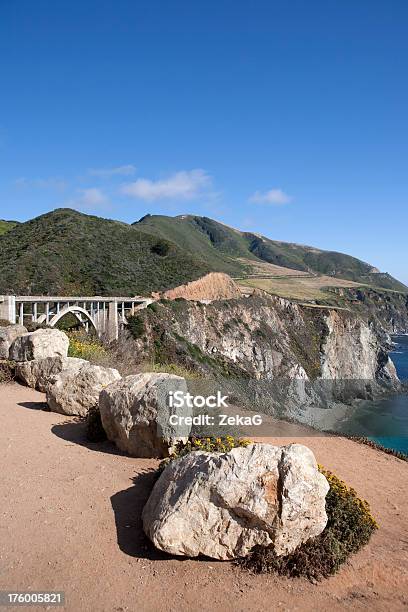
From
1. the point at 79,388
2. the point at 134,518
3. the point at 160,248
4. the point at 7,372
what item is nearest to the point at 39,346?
the point at 7,372

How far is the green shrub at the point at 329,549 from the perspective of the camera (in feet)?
16.5

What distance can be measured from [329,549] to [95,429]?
189 inches

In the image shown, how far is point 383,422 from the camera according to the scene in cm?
4397

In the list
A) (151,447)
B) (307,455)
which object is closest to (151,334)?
(151,447)

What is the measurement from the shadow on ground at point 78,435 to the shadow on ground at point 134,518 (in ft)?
4.01

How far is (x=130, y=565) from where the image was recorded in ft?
16.4

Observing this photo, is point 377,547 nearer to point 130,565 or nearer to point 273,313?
point 130,565

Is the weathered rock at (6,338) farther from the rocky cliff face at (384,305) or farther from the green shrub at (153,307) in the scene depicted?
the rocky cliff face at (384,305)

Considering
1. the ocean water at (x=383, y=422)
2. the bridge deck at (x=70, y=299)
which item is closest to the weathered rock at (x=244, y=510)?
the bridge deck at (x=70, y=299)

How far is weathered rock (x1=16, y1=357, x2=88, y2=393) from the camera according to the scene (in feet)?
37.2

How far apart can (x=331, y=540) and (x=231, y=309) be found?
51.5 meters

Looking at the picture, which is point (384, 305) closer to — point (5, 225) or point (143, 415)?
point (5, 225)

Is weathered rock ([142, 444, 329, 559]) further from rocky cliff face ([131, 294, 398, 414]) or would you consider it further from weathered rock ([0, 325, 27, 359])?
rocky cliff face ([131, 294, 398, 414])
